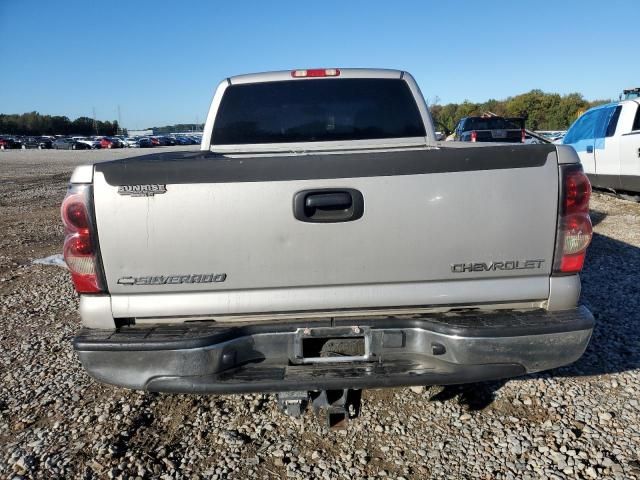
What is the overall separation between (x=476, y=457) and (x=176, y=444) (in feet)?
5.33

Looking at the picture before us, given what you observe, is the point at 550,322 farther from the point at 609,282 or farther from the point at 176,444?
the point at 609,282

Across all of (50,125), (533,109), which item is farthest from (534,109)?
(50,125)

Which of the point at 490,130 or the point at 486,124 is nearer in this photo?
the point at 490,130

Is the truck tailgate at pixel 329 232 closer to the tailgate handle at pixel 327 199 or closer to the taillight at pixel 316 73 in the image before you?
the tailgate handle at pixel 327 199

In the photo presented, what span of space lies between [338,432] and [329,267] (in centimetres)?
108

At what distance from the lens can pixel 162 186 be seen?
7.33 feet

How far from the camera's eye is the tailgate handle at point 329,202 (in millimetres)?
2258

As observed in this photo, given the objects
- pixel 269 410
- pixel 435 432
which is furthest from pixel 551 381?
pixel 269 410

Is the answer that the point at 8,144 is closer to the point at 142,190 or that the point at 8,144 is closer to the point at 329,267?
the point at 142,190

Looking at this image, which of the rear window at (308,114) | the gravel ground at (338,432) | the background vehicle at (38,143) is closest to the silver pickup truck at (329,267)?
the gravel ground at (338,432)

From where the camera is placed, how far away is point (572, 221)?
7.63 feet

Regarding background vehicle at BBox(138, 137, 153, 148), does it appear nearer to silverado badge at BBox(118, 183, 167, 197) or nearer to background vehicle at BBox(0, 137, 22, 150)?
background vehicle at BBox(0, 137, 22, 150)

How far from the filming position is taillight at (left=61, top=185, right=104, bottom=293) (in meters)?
2.24

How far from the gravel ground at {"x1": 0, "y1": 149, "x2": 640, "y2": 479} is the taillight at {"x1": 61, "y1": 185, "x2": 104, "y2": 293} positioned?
39.5 inches
